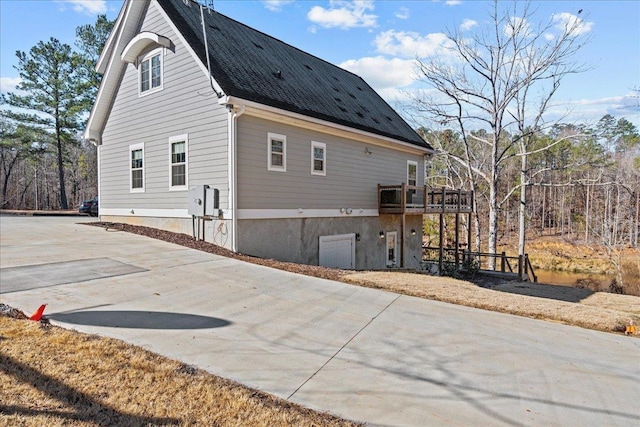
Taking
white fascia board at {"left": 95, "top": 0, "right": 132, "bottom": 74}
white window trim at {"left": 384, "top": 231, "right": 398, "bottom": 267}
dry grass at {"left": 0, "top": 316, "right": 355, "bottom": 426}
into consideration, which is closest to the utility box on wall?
dry grass at {"left": 0, "top": 316, "right": 355, "bottom": 426}

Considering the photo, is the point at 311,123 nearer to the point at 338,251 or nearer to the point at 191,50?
the point at 191,50

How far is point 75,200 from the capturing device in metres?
43.3

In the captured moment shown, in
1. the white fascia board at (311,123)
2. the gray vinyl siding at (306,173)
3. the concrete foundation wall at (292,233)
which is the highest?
the white fascia board at (311,123)

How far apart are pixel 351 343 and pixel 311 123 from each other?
8.98 meters

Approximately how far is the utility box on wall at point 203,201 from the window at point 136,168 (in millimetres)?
3534

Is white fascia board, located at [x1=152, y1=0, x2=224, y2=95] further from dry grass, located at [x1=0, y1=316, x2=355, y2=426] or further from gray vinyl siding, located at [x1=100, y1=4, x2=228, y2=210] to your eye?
dry grass, located at [x1=0, y1=316, x2=355, y2=426]

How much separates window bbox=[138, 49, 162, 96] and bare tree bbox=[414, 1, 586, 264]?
1380cm

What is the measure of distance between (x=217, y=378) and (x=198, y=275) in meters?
3.99

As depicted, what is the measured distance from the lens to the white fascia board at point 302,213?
10.7 meters

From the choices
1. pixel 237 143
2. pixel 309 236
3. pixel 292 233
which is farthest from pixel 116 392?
pixel 309 236

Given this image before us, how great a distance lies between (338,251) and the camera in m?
14.0

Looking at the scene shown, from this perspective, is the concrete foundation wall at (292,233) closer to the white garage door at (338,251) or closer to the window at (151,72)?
the white garage door at (338,251)

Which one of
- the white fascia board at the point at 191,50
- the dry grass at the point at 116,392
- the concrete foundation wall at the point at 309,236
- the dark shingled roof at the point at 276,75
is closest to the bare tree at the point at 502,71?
the dark shingled roof at the point at 276,75

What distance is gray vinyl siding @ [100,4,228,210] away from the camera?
35.1 ft
